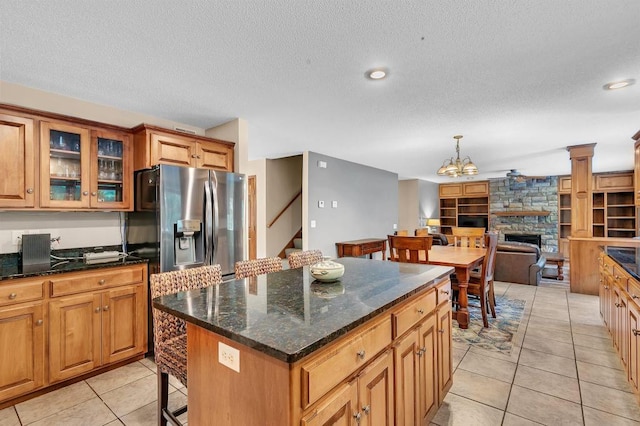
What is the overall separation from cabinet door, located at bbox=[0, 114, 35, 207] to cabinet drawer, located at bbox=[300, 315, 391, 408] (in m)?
2.77

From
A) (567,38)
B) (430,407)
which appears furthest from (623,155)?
(430,407)

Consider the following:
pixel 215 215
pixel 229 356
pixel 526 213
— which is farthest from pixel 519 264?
pixel 229 356

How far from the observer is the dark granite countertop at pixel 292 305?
971 mm

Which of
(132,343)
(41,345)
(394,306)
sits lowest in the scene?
(132,343)

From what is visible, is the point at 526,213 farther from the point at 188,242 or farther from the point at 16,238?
the point at 16,238

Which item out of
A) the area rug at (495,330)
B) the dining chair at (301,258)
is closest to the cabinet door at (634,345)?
the area rug at (495,330)

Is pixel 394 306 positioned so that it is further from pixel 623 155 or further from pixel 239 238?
pixel 623 155

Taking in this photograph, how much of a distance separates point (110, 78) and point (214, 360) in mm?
2448

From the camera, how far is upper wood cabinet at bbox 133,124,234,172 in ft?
9.48

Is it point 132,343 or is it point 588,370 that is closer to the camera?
point 588,370

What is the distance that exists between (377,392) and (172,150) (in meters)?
2.83

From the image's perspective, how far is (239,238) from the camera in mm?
3307

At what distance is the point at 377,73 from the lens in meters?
2.37

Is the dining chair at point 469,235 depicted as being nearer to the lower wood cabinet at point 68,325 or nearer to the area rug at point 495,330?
the area rug at point 495,330
